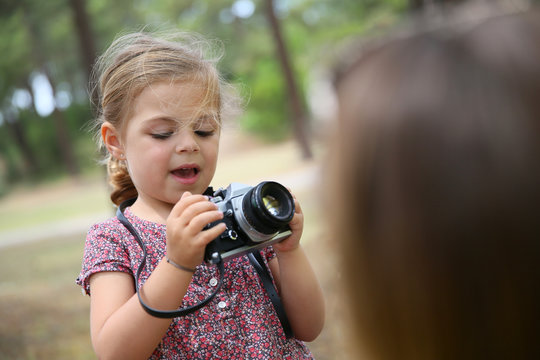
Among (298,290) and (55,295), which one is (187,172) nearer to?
(298,290)

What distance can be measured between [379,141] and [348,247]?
135 millimetres

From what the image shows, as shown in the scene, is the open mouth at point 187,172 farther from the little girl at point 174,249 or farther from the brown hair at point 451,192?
the brown hair at point 451,192

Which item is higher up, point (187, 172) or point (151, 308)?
point (187, 172)

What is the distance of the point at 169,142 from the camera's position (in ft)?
4.63

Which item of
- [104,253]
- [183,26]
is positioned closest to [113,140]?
[104,253]

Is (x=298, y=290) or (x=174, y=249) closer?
(x=174, y=249)

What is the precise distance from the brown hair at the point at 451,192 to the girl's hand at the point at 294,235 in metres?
0.71

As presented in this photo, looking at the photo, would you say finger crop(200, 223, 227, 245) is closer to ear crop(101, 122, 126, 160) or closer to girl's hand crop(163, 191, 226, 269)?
girl's hand crop(163, 191, 226, 269)

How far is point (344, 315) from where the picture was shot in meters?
0.69

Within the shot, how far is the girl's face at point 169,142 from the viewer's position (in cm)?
141

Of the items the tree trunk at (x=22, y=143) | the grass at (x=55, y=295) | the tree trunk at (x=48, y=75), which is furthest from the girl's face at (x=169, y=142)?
the tree trunk at (x=22, y=143)

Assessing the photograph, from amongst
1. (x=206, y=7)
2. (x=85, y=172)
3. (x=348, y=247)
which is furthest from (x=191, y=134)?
(x=85, y=172)

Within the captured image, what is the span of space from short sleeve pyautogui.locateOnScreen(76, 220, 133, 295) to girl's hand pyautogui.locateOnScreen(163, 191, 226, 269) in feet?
0.66

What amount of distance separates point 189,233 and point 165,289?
0.14 metres
